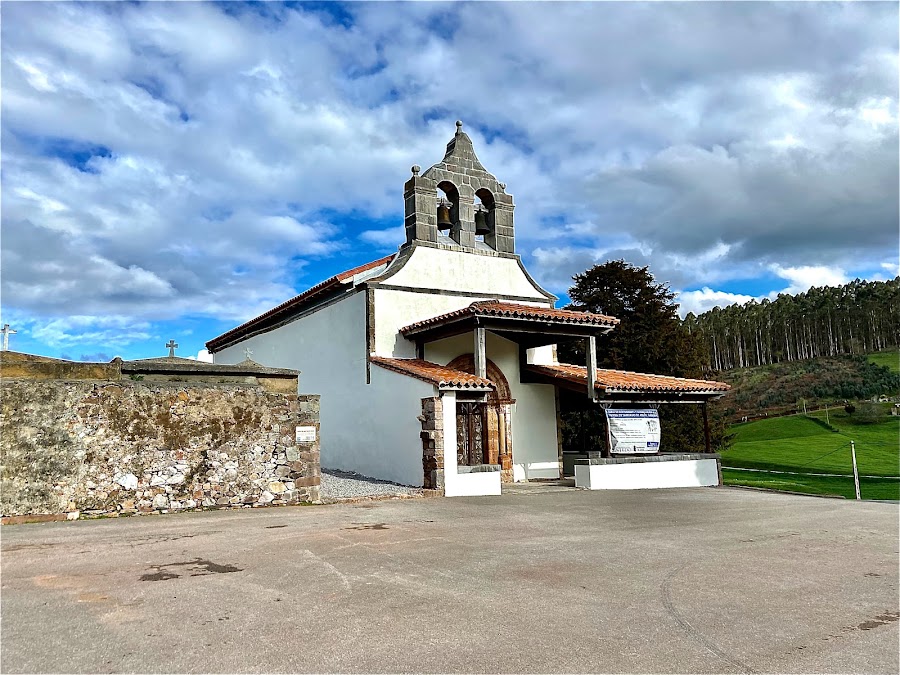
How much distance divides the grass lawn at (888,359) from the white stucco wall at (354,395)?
5895 centimetres

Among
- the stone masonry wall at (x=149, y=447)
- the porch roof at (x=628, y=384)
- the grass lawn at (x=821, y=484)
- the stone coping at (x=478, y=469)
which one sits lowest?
the grass lawn at (x=821, y=484)

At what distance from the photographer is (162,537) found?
806 centimetres

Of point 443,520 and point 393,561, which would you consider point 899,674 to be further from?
point 443,520

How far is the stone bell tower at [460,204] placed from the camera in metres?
18.2

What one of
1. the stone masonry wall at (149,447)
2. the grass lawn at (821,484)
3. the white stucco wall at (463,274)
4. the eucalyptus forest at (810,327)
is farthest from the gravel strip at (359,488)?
the eucalyptus forest at (810,327)

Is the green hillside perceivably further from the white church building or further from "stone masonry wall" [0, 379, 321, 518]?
"stone masonry wall" [0, 379, 321, 518]

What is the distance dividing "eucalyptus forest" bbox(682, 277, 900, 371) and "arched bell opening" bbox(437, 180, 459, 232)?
195ft

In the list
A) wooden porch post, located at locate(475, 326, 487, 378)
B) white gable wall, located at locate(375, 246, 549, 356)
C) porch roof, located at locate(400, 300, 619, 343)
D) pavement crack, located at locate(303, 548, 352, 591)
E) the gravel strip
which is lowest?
pavement crack, located at locate(303, 548, 352, 591)

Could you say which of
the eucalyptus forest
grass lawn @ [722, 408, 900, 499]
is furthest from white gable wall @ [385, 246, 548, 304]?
the eucalyptus forest

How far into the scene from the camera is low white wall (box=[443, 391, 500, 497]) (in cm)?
1409

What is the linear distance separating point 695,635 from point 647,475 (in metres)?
12.9

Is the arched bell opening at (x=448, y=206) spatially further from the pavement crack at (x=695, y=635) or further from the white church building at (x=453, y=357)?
the pavement crack at (x=695, y=635)

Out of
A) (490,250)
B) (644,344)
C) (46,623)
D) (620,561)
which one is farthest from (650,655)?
(644,344)

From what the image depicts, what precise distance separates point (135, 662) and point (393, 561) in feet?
10.7
